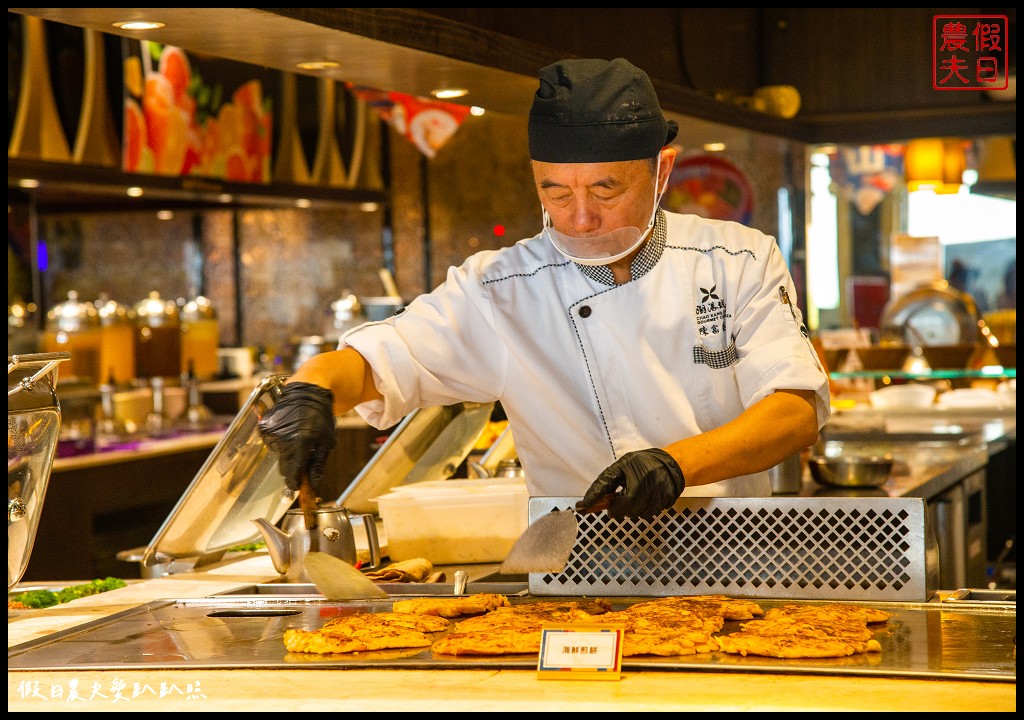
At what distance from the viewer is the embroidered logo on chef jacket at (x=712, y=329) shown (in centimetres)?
227

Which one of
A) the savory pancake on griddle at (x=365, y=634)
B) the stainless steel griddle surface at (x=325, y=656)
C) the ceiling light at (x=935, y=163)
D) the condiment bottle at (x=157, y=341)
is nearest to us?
the stainless steel griddle surface at (x=325, y=656)

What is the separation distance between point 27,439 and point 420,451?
1001 mm

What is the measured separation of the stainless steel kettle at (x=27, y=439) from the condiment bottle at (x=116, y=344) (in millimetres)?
4184

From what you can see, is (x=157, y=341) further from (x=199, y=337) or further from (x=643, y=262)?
(x=643, y=262)

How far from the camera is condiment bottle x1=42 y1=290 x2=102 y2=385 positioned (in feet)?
19.4

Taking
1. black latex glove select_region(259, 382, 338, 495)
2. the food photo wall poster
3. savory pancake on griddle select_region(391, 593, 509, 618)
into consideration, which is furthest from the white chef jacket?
the food photo wall poster

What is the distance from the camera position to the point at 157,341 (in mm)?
6449

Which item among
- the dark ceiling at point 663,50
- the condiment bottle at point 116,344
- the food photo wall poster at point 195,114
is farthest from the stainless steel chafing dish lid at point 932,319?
the condiment bottle at point 116,344

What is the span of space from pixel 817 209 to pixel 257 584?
6898 mm

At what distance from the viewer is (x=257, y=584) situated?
89.0 inches

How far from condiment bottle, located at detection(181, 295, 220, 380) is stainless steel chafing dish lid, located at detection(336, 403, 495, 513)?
4.11 meters

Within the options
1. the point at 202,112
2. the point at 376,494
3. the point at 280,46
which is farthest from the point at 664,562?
the point at 202,112

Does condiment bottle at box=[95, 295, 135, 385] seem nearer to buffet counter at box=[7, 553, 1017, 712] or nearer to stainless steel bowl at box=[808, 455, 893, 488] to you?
stainless steel bowl at box=[808, 455, 893, 488]

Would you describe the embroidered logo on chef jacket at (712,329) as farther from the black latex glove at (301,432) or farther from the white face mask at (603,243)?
the black latex glove at (301,432)
